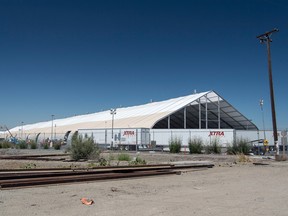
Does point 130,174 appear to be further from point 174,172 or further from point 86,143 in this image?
point 86,143

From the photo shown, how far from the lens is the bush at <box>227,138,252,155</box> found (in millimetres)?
35000

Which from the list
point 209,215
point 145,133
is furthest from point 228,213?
point 145,133

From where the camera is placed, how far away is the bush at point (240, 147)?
3500cm

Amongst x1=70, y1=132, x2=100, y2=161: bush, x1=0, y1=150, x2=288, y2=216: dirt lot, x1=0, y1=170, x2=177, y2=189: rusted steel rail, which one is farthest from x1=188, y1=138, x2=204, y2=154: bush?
x1=0, y1=150, x2=288, y2=216: dirt lot

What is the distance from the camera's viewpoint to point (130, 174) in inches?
596

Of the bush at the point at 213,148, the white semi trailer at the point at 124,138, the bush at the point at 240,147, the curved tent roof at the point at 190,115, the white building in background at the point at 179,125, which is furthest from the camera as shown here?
the curved tent roof at the point at 190,115

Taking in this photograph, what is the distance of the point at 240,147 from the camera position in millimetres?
35250

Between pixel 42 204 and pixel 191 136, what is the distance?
38045 millimetres

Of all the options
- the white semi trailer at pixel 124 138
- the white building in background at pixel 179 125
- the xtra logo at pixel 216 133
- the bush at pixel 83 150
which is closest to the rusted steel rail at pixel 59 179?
the bush at pixel 83 150

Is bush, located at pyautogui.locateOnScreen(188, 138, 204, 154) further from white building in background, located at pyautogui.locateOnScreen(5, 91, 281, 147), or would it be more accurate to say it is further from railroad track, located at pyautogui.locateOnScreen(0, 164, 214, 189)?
railroad track, located at pyautogui.locateOnScreen(0, 164, 214, 189)

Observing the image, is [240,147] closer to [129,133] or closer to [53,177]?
[129,133]

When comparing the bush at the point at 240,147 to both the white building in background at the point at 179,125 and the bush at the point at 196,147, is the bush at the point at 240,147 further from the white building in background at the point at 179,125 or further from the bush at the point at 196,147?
the white building in background at the point at 179,125

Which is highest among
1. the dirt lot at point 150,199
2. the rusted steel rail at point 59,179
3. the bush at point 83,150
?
the bush at point 83,150

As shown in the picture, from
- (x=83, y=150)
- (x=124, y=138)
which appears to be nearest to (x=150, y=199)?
(x=83, y=150)
